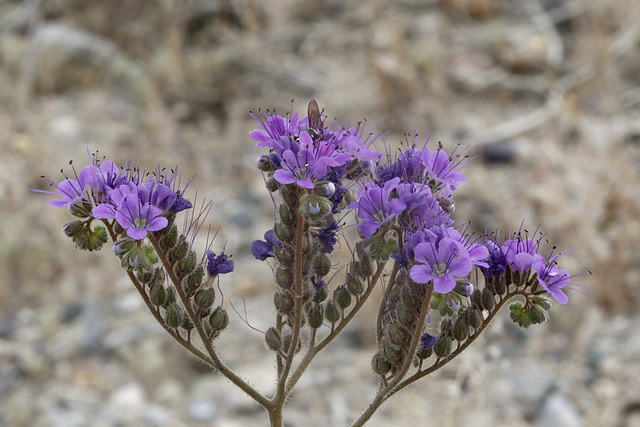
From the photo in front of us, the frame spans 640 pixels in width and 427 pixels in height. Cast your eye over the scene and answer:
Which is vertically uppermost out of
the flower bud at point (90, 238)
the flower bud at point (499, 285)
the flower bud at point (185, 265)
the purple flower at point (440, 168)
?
the purple flower at point (440, 168)

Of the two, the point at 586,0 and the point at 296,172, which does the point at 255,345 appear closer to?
the point at 296,172

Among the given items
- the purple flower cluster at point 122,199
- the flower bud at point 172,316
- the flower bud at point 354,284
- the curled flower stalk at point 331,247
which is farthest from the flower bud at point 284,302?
the purple flower cluster at point 122,199

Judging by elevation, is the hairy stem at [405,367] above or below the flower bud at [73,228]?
below

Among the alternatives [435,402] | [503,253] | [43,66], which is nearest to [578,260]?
[435,402]

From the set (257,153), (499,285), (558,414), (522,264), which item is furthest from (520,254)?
(257,153)

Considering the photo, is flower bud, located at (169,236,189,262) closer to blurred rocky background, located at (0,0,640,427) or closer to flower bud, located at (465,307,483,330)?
flower bud, located at (465,307,483,330)

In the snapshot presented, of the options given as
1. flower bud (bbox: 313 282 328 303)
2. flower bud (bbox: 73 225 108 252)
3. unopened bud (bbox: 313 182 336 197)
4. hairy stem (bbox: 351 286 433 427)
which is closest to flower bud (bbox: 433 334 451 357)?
hairy stem (bbox: 351 286 433 427)

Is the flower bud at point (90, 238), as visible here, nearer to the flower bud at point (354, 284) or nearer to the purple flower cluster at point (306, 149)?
the purple flower cluster at point (306, 149)
